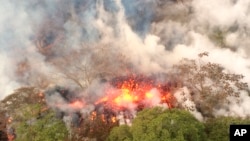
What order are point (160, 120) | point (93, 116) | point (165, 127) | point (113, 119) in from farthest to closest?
point (93, 116)
point (113, 119)
point (160, 120)
point (165, 127)

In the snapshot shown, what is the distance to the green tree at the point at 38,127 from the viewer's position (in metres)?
41.2

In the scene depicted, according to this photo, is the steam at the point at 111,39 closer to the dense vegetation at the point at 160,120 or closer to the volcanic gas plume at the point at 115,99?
the volcanic gas plume at the point at 115,99

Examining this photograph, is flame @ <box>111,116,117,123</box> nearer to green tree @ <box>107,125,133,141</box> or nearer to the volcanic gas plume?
the volcanic gas plume

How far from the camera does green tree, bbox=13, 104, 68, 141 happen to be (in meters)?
41.2

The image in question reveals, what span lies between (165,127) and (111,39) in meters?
40.2

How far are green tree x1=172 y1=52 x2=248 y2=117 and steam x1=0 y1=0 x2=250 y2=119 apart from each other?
9.82 meters

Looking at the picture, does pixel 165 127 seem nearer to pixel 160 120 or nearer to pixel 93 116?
pixel 160 120

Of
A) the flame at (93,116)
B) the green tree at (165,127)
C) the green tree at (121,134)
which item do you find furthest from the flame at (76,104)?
the green tree at (165,127)

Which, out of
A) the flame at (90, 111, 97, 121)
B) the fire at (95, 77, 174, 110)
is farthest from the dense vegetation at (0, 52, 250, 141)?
the fire at (95, 77, 174, 110)

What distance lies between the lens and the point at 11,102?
56594 millimetres

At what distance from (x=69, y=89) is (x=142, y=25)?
1989cm

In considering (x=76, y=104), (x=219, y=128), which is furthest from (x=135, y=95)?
(x=219, y=128)

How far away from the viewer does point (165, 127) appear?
131ft

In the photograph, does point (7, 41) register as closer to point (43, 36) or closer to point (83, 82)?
point (43, 36)
